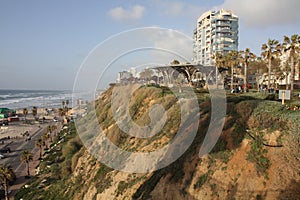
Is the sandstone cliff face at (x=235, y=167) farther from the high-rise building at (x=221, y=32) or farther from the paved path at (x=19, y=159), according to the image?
the high-rise building at (x=221, y=32)

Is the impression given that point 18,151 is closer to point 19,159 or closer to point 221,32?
point 19,159

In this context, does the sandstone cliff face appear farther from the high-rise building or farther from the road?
the high-rise building

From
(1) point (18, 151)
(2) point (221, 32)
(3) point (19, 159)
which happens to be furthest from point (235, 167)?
(2) point (221, 32)

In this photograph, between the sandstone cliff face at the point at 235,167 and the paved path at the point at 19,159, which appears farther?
the paved path at the point at 19,159

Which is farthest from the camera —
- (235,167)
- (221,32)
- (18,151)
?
(221,32)

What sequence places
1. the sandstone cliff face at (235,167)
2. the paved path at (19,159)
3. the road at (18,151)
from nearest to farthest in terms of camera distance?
1. the sandstone cliff face at (235,167)
2. the paved path at (19,159)
3. the road at (18,151)

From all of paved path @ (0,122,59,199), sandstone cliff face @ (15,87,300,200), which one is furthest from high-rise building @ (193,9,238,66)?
sandstone cliff face @ (15,87,300,200)

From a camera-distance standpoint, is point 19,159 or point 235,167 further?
point 19,159

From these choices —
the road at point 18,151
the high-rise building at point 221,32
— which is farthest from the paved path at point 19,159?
the high-rise building at point 221,32
